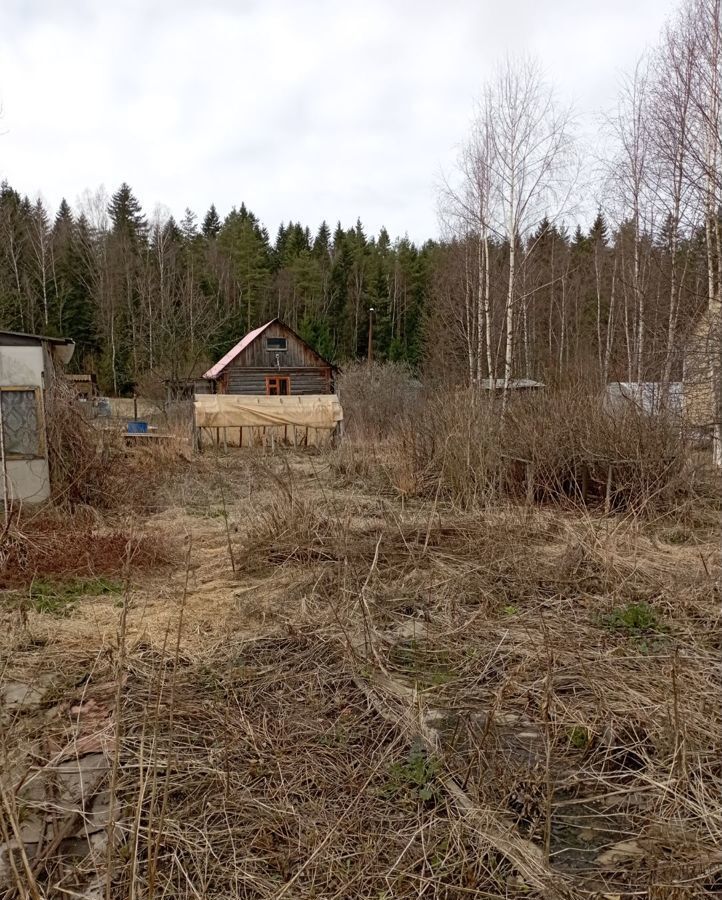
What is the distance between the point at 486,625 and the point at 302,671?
140 centimetres

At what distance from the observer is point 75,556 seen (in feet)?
19.4

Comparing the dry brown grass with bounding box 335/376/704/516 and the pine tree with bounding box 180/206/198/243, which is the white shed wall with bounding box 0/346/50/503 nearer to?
the dry brown grass with bounding box 335/376/704/516

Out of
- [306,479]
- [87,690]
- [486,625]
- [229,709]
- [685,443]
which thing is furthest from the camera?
→ [306,479]

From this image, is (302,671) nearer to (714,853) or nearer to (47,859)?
(47,859)

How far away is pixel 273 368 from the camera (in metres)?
27.7

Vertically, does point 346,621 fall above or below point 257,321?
below

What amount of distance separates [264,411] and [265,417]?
7.4 inches

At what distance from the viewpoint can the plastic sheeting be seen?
17.5 meters

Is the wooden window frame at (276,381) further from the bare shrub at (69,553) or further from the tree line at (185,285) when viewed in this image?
the bare shrub at (69,553)

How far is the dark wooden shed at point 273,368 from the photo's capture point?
88.7ft

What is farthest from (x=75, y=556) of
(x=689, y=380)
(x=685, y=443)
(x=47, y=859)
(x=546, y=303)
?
(x=546, y=303)

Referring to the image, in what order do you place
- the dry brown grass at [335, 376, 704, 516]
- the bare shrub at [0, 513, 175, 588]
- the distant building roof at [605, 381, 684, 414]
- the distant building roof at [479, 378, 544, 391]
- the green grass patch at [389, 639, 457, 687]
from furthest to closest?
the distant building roof at [479, 378, 544, 391], the distant building roof at [605, 381, 684, 414], the dry brown grass at [335, 376, 704, 516], the bare shrub at [0, 513, 175, 588], the green grass patch at [389, 639, 457, 687]

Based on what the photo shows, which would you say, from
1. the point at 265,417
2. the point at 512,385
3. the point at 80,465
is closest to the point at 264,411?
the point at 265,417

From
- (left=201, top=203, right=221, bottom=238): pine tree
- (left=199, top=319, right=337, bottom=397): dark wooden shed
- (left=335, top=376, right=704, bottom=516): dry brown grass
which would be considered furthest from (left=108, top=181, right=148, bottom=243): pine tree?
(left=335, top=376, right=704, bottom=516): dry brown grass
